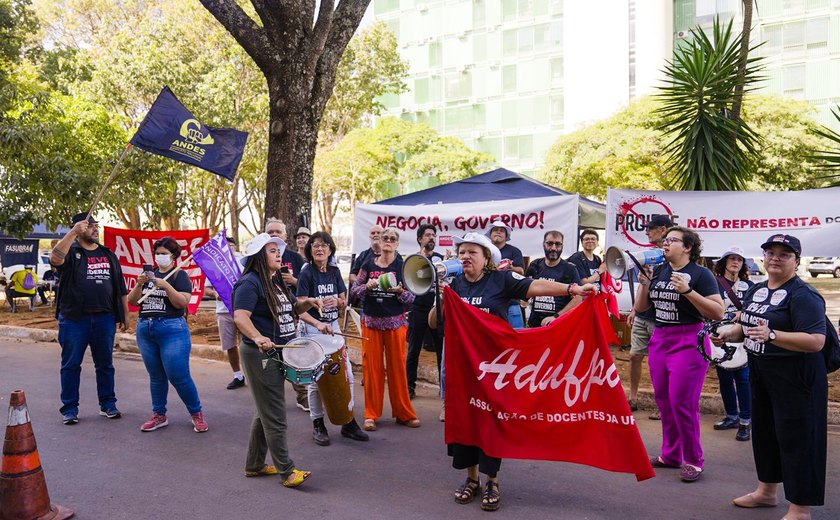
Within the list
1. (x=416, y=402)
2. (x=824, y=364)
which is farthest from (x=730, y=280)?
(x=416, y=402)

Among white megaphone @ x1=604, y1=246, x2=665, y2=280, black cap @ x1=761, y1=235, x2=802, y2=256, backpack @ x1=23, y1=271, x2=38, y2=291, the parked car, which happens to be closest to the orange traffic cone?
white megaphone @ x1=604, y1=246, x2=665, y2=280

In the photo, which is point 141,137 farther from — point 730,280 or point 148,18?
point 148,18

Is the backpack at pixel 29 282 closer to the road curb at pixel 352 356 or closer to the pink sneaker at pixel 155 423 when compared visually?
the road curb at pixel 352 356

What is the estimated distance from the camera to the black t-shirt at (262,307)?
17.5 ft

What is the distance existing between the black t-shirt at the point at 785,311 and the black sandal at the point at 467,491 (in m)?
2.05

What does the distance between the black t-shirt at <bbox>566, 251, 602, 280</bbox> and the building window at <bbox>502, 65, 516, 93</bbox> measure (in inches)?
1976

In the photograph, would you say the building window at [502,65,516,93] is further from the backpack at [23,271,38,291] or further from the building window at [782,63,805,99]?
the backpack at [23,271,38,291]

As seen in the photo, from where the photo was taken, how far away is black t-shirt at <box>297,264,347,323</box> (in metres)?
7.01

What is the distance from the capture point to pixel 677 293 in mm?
5598

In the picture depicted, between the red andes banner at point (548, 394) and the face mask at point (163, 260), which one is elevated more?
the face mask at point (163, 260)

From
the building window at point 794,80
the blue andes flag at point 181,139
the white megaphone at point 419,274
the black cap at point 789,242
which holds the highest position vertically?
the building window at point 794,80

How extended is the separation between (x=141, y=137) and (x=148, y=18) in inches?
817

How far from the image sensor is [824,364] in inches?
181

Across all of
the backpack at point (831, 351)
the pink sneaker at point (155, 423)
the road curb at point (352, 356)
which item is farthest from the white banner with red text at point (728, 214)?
the pink sneaker at point (155, 423)
